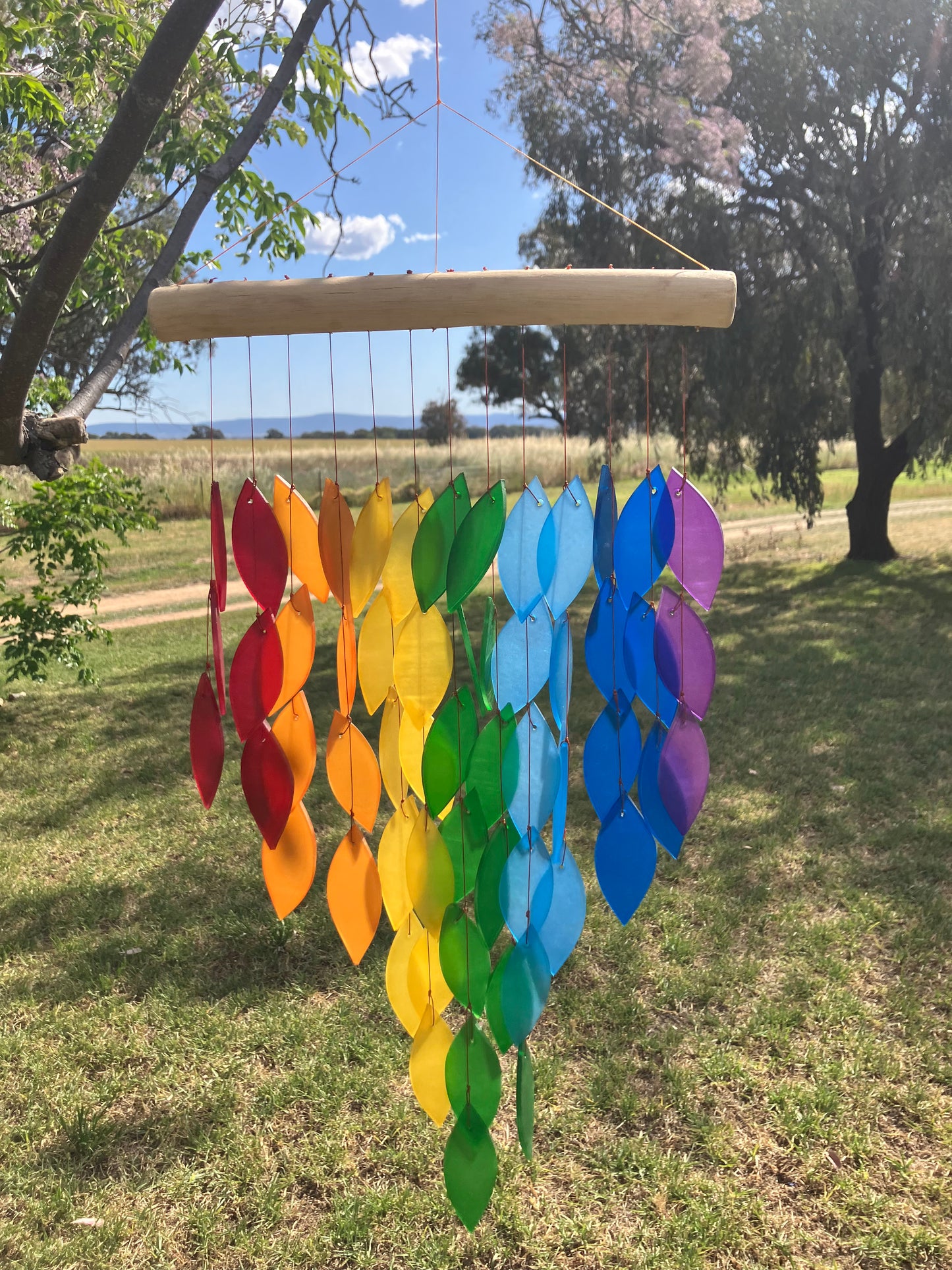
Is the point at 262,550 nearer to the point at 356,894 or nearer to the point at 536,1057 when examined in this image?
the point at 356,894

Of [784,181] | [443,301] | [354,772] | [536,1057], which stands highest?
[784,181]

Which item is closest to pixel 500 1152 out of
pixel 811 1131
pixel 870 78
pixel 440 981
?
pixel 811 1131

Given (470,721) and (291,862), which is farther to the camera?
(291,862)

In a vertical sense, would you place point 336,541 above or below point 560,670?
above

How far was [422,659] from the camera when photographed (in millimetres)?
1387

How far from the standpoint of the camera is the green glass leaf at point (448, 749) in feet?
4.50

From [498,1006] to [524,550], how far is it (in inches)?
28.6

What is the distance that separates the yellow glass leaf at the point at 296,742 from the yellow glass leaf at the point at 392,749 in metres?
0.12

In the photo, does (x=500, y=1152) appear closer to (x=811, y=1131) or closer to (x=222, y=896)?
(x=811, y=1131)

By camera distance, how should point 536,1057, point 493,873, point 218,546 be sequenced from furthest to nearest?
point 536,1057
point 218,546
point 493,873

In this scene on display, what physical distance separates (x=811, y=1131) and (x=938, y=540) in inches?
434

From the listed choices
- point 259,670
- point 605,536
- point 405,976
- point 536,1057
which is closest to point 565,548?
point 605,536

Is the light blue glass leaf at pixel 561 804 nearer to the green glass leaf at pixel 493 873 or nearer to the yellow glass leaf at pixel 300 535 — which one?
the green glass leaf at pixel 493 873

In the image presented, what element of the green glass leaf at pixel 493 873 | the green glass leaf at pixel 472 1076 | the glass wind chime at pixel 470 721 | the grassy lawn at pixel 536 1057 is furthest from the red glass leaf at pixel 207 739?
the grassy lawn at pixel 536 1057
